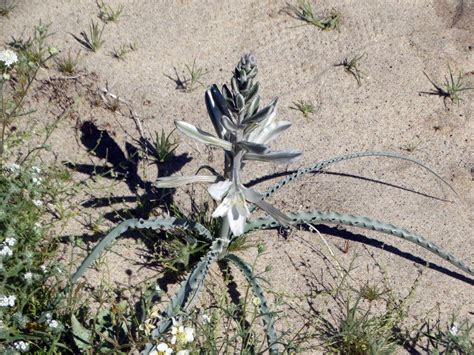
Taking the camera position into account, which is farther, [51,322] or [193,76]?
[193,76]

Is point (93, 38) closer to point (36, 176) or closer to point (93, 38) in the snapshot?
point (93, 38)

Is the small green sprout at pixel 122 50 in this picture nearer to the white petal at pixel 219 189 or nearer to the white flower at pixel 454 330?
the white petal at pixel 219 189

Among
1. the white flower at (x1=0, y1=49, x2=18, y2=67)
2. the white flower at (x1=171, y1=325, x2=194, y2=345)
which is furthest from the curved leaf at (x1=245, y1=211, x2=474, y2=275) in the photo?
the white flower at (x1=0, y1=49, x2=18, y2=67)

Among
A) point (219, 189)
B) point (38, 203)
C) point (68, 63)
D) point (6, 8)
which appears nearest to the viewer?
point (219, 189)

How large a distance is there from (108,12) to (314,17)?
143 cm

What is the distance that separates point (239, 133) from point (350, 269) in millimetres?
966

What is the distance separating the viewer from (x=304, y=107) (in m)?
3.78

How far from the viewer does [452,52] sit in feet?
13.5

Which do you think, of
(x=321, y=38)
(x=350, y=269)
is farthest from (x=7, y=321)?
(x=321, y=38)

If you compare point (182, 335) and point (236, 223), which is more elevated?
point (236, 223)


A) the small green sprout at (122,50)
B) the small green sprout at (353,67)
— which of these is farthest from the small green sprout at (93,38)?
the small green sprout at (353,67)

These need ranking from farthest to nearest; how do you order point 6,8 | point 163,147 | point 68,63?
point 6,8
point 68,63
point 163,147

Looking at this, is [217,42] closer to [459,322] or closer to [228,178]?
[228,178]

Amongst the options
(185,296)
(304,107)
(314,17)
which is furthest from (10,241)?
(314,17)
